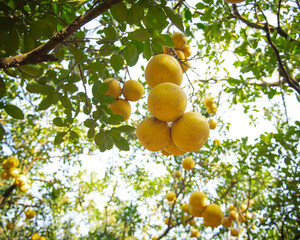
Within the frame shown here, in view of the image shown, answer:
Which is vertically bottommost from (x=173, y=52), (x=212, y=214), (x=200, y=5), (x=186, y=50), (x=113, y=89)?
(x=212, y=214)

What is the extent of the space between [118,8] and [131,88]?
0.78 m

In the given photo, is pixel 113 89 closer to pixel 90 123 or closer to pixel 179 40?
pixel 90 123

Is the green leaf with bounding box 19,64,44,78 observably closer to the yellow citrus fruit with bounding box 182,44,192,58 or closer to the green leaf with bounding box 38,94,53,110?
the green leaf with bounding box 38,94,53,110

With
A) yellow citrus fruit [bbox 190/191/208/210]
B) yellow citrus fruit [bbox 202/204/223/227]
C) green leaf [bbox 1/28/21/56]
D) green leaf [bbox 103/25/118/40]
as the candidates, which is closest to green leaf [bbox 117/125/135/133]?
green leaf [bbox 103/25/118/40]

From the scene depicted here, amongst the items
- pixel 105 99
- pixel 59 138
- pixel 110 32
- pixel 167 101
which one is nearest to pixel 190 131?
pixel 167 101

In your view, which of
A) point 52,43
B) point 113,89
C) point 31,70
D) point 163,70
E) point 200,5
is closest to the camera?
point 52,43

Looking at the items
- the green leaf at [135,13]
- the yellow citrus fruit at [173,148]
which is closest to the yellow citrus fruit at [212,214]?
the yellow citrus fruit at [173,148]

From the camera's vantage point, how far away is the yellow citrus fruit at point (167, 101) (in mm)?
1229

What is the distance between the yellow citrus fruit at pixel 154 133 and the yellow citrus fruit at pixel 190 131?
9 centimetres

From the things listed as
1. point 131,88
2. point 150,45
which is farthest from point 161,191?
point 150,45

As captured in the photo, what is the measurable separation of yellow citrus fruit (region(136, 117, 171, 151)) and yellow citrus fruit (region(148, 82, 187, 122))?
0.29 ft

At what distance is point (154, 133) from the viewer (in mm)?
1353

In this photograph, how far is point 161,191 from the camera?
21.1 ft

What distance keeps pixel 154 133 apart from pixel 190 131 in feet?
0.83
